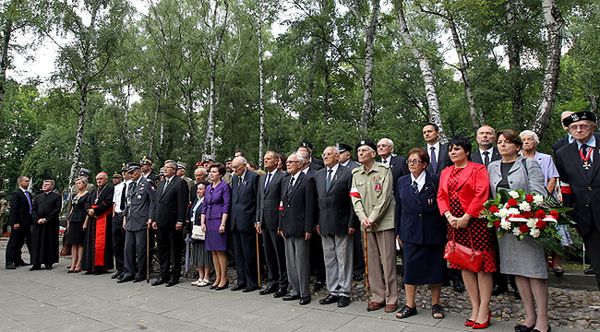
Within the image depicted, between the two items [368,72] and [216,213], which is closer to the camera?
[216,213]

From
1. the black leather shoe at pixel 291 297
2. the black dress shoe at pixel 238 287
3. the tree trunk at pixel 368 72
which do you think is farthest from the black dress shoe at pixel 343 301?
the tree trunk at pixel 368 72

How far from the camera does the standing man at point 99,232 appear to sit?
311 inches

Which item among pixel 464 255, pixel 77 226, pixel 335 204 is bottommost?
pixel 464 255

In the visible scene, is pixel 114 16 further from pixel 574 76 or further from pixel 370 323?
pixel 574 76

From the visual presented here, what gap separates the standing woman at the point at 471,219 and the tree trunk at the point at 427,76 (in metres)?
5.97

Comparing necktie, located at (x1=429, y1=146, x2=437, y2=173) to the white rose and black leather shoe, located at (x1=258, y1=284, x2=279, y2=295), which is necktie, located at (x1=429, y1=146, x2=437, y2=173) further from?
black leather shoe, located at (x1=258, y1=284, x2=279, y2=295)

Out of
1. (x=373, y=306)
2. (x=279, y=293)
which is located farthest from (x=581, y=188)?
(x=279, y=293)

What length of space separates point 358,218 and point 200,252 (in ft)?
10.1

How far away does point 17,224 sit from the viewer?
29.5 feet

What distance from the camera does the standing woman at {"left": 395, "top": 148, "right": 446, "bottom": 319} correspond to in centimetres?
419

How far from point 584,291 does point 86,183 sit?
9.31 m

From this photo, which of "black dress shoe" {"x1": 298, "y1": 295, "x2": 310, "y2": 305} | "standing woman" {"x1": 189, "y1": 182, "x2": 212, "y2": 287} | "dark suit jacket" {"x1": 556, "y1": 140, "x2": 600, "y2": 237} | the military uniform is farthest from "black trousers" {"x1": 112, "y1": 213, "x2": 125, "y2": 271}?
"dark suit jacket" {"x1": 556, "y1": 140, "x2": 600, "y2": 237}

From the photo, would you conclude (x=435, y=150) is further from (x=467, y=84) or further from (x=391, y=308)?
(x=467, y=84)

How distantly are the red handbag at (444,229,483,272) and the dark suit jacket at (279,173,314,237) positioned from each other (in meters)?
1.88
